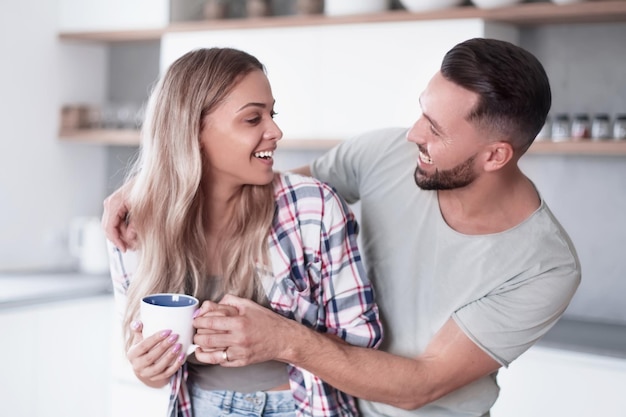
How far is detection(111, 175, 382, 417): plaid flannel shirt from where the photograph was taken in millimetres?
1675

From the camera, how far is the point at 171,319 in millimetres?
1435

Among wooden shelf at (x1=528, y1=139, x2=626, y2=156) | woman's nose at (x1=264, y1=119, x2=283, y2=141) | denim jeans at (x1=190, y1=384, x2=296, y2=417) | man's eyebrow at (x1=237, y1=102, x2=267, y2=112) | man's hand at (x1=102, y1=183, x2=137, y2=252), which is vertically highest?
man's eyebrow at (x1=237, y1=102, x2=267, y2=112)

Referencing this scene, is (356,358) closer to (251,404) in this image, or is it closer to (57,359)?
(251,404)

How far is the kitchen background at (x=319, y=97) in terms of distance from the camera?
10.4 ft

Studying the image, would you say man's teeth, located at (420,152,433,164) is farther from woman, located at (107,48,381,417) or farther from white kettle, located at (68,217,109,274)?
white kettle, located at (68,217,109,274)

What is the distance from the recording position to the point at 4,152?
3783mm

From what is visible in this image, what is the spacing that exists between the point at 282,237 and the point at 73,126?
262cm

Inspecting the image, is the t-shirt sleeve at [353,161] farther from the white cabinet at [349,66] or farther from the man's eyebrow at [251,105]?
the white cabinet at [349,66]

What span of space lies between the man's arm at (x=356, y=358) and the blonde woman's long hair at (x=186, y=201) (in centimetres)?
16

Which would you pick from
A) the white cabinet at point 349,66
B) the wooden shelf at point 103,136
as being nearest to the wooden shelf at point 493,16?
the white cabinet at point 349,66

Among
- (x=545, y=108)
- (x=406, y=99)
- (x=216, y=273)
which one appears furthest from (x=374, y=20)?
(x=216, y=273)

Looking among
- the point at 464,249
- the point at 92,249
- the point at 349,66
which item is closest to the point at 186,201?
the point at 464,249

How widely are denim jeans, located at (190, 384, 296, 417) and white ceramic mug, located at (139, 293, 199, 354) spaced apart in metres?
0.23

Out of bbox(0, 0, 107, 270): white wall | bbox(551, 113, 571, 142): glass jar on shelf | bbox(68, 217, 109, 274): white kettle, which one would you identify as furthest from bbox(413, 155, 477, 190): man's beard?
bbox(0, 0, 107, 270): white wall
